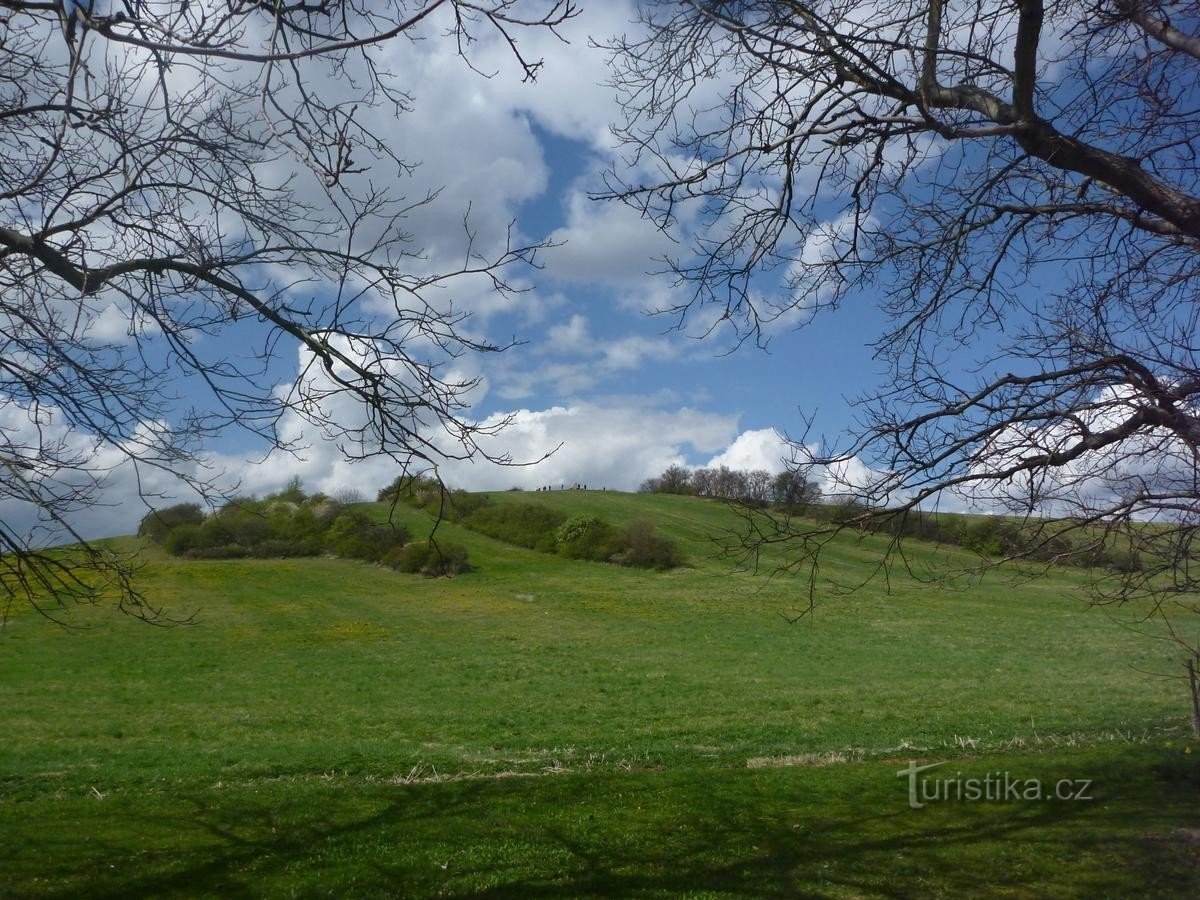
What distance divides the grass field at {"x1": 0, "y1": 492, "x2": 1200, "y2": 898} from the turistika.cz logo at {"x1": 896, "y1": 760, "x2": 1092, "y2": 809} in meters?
0.20

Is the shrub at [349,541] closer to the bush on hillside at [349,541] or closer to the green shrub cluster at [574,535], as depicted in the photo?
the bush on hillside at [349,541]

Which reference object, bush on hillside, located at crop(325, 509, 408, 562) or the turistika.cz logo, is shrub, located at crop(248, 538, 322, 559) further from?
the turistika.cz logo

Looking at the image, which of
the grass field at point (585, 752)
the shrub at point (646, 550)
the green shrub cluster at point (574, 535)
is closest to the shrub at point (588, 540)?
the green shrub cluster at point (574, 535)

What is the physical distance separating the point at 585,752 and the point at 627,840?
21.3 ft

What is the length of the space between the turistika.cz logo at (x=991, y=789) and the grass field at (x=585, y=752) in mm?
197

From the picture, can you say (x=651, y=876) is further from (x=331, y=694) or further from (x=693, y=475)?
(x=331, y=694)

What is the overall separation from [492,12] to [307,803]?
7332 mm

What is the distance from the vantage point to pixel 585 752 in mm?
13383

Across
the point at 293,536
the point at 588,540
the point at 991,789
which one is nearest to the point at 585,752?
the point at 991,789

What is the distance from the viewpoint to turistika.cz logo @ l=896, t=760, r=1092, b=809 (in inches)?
329

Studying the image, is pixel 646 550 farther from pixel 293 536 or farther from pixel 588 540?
pixel 293 536

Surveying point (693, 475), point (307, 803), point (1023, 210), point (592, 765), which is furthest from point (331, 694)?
point (1023, 210)

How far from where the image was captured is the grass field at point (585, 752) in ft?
20.8

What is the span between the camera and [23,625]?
33.3 m
